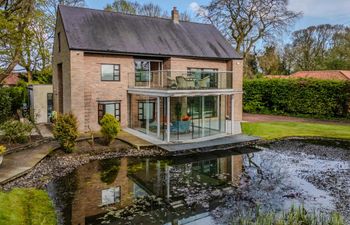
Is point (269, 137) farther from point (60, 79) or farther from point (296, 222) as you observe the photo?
point (60, 79)

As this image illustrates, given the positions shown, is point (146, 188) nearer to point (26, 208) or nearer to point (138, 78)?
point (26, 208)

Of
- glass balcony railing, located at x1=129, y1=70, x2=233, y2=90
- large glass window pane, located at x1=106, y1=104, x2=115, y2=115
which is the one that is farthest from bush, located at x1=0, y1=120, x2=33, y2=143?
glass balcony railing, located at x1=129, y1=70, x2=233, y2=90

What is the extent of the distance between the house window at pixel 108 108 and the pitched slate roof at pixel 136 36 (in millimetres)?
3316

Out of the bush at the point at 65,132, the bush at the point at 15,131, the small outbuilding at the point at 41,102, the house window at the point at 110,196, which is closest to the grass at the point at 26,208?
the house window at the point at 110,196

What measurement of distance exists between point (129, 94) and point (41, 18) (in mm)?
6745

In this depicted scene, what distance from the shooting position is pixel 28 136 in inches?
606

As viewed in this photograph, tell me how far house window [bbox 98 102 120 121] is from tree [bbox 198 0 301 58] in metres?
20.3

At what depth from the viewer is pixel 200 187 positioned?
10.0 meters

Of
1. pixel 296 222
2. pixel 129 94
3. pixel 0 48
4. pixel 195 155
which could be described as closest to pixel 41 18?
pixel 0 48

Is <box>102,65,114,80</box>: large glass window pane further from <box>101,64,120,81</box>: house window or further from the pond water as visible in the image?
the pond water

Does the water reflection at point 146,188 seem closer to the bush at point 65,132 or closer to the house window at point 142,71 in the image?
the bush at point 65,132

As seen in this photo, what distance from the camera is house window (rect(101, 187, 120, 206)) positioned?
8727 millimetres

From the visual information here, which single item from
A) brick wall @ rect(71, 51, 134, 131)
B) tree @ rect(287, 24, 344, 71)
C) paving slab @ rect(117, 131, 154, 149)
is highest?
tree @ rect(287, 24, 344, 71)

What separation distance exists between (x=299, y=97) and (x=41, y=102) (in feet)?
71.2
